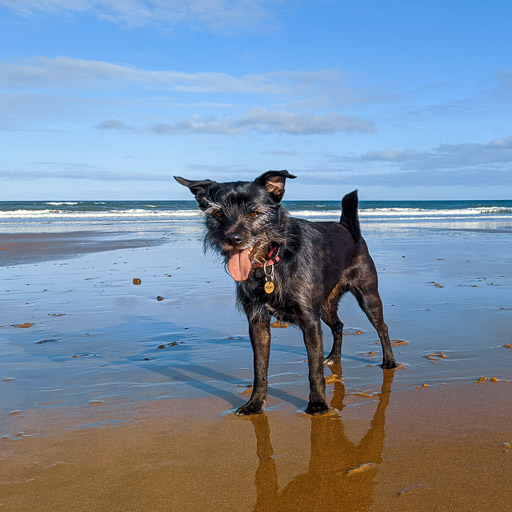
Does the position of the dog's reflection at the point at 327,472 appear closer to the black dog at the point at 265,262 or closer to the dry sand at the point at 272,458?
the dry sand at the point at 272,458

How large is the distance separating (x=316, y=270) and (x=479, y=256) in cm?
1031

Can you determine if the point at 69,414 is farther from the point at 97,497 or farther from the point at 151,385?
the point at 97,497

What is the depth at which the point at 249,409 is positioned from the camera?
12.4ft

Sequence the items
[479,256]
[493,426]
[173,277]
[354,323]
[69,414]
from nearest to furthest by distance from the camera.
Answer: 1. [493,426]
2. [69,414]
3. [354,323]
4. [173,277]
5. [479,256]

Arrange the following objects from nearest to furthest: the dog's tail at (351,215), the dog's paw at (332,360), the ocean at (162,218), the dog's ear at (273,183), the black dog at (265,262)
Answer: the black dog at (265,262) < the dog's ear at (273,183) < the dog's paw at (332,360) < the dog's tail at (351,215) < the ocean at (162,218)

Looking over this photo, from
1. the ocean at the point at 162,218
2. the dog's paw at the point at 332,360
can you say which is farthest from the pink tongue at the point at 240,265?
the ocean at the point at 162,218

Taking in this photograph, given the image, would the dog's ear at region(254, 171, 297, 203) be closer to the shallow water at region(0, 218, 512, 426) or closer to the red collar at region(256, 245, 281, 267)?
the red collar at region(256, 245, 281, 267)

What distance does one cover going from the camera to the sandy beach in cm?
264

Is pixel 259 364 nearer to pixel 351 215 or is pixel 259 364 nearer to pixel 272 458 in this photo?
pixel 272 458

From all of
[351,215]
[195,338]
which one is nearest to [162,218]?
[195,338]

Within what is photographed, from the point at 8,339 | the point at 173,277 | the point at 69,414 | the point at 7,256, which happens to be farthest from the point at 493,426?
the point at 7,256

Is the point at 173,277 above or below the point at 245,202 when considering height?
below

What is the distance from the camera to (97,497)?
2.62 metres

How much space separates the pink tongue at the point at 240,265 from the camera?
384 cm
